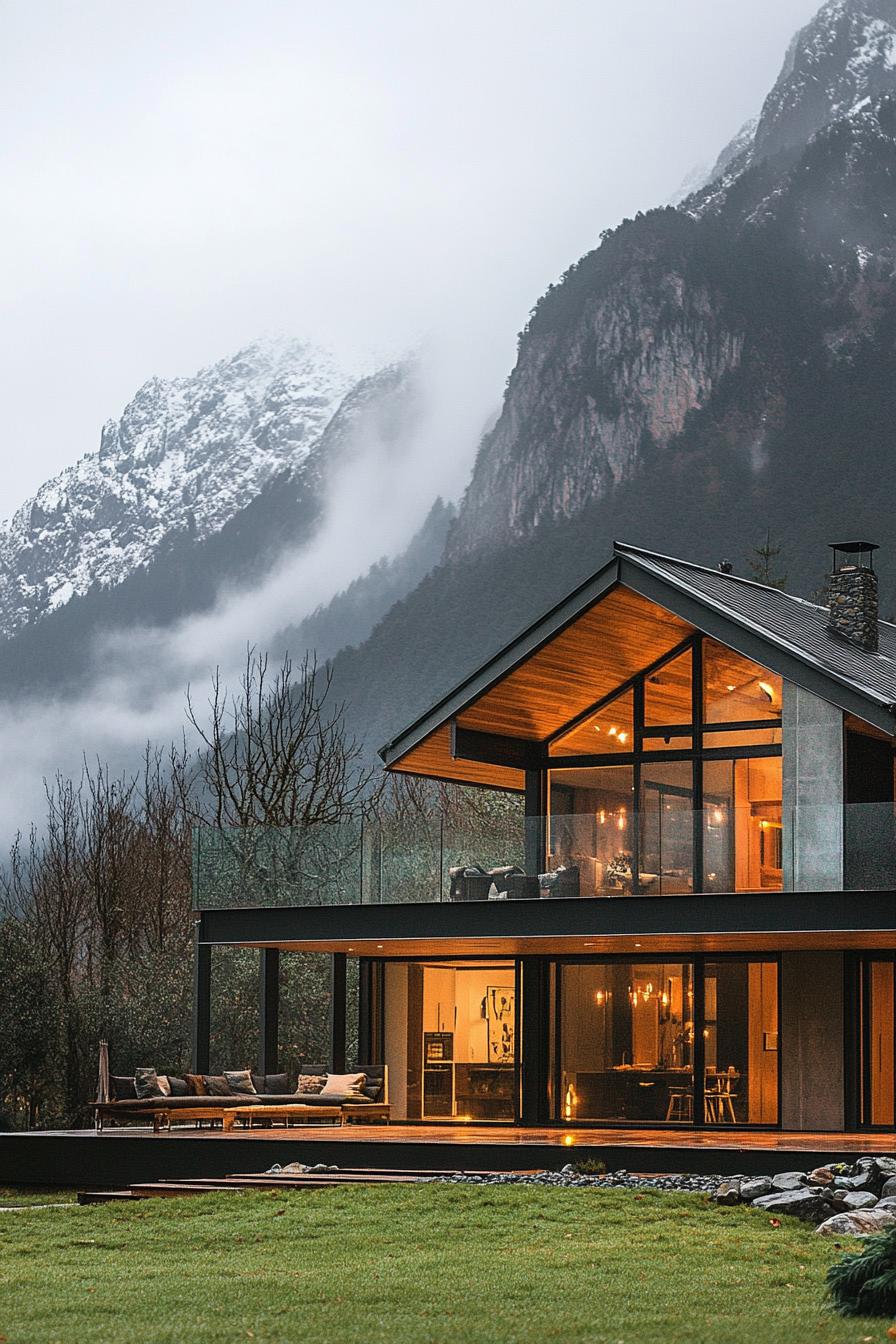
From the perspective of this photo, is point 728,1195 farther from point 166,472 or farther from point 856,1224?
point 166,472

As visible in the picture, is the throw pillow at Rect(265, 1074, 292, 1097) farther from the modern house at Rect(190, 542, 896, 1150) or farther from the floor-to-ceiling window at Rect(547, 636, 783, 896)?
the floor-to-ceiling window at Rect(547, 636, 783, 896)

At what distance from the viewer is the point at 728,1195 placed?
608 inches

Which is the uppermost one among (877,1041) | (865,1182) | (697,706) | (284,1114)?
(697,706)

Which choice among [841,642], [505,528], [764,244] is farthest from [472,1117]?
[764,244]

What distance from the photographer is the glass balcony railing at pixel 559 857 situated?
784 inches

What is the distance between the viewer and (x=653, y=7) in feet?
411

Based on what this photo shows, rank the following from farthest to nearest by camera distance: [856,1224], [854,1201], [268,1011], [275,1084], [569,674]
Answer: [268,1011], [275,1084], [569,674], [854,1201], [856,1224]

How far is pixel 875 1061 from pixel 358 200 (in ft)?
376

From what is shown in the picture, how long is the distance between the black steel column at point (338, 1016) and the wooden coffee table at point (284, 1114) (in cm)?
161

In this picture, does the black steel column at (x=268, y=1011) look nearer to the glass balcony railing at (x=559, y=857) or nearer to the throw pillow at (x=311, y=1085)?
the throw pillow at (x=311, y=1085)

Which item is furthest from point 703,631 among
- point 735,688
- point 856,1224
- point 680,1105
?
point 856,1224

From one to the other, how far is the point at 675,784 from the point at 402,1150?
609cm

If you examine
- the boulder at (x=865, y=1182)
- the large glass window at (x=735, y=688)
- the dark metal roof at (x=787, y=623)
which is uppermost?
the dark metal roof at (x=787, y=623)

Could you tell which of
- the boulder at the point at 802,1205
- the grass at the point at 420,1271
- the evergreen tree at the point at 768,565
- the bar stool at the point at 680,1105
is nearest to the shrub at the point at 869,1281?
the grass at the point at 420,1271
